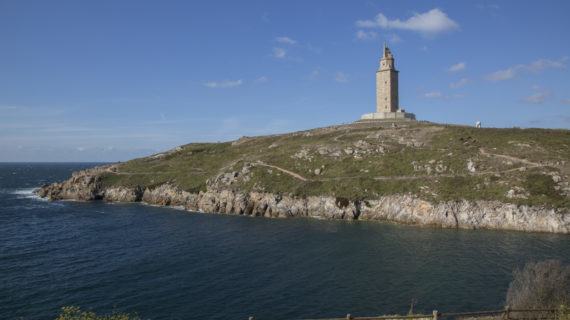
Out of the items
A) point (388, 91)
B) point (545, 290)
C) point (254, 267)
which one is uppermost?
point (388, 91)

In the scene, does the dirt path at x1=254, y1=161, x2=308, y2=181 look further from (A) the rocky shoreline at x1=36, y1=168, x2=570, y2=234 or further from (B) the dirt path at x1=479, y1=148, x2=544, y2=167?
(B) the dirt path at x1=479, y1=148, x2=544, y2=167

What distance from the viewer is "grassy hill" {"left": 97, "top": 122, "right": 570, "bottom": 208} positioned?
8094cm

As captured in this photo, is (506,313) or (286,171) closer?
(506,313)

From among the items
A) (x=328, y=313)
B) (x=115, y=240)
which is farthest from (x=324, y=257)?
(x=115, y=240)

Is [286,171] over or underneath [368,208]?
over

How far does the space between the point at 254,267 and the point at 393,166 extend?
5542cm

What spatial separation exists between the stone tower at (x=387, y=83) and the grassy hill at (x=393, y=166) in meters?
11.7

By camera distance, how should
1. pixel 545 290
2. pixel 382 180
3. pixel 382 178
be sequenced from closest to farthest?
1. pixel 545 290
2. pixel 382 180
3. pixel 382 178

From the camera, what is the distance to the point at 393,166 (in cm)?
9788

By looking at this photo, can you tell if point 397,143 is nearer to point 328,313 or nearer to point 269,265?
point 269,265

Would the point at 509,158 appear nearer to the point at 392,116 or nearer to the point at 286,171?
the point at 286,171

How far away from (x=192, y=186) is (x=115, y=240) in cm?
4451

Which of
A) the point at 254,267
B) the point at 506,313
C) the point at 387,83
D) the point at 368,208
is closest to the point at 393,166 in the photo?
the point at 368,208

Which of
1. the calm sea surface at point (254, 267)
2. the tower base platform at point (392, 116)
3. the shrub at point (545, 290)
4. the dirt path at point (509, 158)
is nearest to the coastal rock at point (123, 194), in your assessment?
the calm sea surface at point (254, 267)
